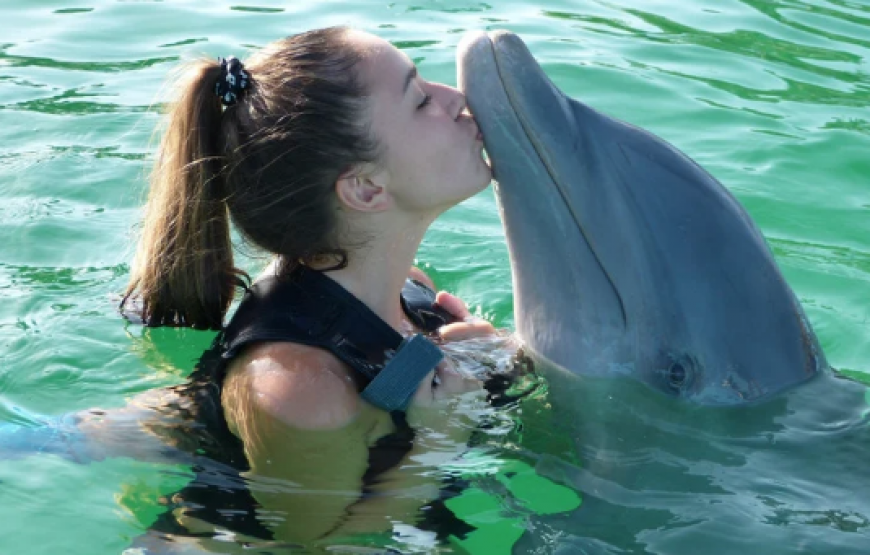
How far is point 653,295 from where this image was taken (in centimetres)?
504

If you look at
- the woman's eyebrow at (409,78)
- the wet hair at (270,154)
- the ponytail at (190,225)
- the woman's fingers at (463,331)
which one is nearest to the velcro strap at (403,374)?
the wet hair at (270,154)

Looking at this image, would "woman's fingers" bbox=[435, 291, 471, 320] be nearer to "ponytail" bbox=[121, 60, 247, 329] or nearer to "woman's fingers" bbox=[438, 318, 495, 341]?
"woman's fingers" bbox=[438, 318, 495, 341]

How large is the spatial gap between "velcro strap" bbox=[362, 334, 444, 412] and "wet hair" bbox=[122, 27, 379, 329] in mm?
472

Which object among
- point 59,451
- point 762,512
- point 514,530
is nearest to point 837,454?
point 762,512

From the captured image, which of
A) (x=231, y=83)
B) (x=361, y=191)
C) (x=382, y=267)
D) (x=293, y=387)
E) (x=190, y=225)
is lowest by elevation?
(x=293, y=387)

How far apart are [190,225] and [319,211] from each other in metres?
Result: 0.54

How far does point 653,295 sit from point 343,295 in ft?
3.94

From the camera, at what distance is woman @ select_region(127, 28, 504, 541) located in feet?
16.2

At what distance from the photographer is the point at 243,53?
35.2 feet

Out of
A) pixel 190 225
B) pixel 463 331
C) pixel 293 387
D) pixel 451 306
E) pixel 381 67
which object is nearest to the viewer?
pixel 293 387

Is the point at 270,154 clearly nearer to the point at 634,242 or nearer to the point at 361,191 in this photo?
the point at 361,191

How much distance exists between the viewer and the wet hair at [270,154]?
5.07 metres

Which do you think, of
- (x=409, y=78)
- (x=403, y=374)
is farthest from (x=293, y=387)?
(x=409, y=78)

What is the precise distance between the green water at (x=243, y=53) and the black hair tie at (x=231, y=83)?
3.00 ft
